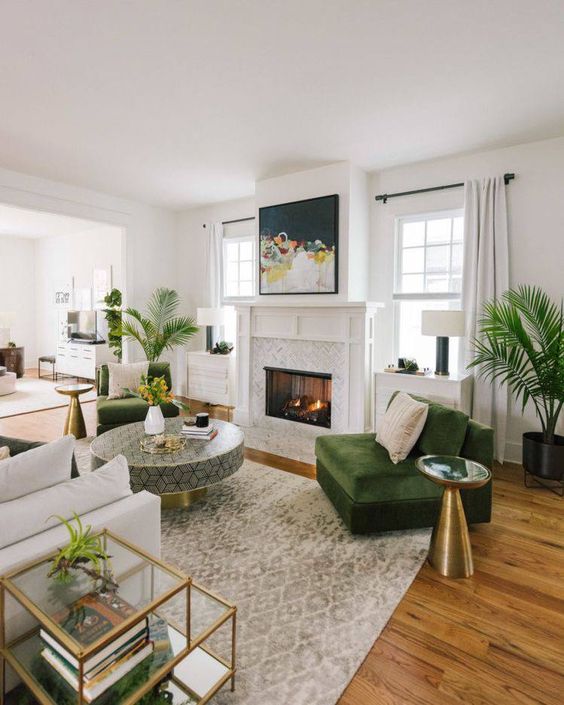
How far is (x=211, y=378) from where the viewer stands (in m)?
6.00

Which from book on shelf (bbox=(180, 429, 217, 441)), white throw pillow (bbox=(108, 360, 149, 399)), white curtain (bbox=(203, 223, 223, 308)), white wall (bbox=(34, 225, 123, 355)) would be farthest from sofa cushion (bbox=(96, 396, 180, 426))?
white wall (bbox=(34, 225, 123, 355))

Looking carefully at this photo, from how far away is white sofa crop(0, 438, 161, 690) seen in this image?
1398 mm

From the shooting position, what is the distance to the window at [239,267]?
6051 millimetres

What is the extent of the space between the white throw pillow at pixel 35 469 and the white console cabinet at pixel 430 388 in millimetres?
3097

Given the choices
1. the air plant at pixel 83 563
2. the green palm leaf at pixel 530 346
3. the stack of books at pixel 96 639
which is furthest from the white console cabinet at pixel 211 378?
the stack of books at pixel 96 639

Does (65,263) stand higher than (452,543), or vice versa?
(65,263)

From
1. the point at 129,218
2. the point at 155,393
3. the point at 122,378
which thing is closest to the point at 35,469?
the point at 155,393

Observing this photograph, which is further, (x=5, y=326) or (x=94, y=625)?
(x=5, y=326)

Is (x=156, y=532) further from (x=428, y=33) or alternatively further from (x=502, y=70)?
(x=502, y=70)

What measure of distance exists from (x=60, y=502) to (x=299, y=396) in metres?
3.60

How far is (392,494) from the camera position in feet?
8.75

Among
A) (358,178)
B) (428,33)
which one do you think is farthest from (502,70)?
(358,178)

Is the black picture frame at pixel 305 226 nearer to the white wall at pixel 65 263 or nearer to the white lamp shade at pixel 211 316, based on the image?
the white lamp shade at pixel 211 316

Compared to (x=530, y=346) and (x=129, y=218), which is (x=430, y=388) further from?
(x=129, y=218)
